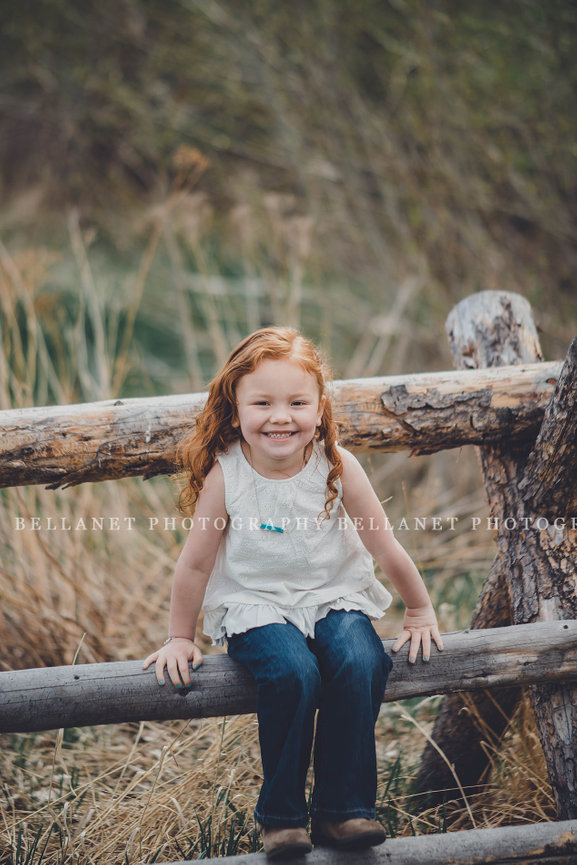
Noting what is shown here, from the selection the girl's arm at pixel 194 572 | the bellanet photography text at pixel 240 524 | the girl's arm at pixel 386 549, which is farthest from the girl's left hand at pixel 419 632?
the girl's arm at pixel 194 572

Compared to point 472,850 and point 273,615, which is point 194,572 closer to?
point 273,615

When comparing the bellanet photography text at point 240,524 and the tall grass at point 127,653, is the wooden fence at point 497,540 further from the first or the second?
the tall grass at point 127,653

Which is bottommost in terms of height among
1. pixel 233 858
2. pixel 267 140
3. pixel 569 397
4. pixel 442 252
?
pixel 233 858

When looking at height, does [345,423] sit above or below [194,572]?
above

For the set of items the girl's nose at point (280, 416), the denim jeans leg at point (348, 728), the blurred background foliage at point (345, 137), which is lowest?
the denim jeans leg at point (348, 728)

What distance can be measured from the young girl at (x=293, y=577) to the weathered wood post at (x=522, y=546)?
0.99 ft

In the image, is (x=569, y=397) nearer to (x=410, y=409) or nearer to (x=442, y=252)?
(x=410, y=409)

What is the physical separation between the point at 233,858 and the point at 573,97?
3783 mm

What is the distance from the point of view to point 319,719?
1392 millimetres

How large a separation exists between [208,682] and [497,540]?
766mm

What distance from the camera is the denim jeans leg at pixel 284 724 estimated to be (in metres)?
1.29

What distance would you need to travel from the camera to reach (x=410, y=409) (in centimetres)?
165

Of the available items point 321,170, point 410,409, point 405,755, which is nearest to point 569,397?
point 410,409

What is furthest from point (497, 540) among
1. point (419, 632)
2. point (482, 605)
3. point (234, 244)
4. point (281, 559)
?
point (234, 244)
